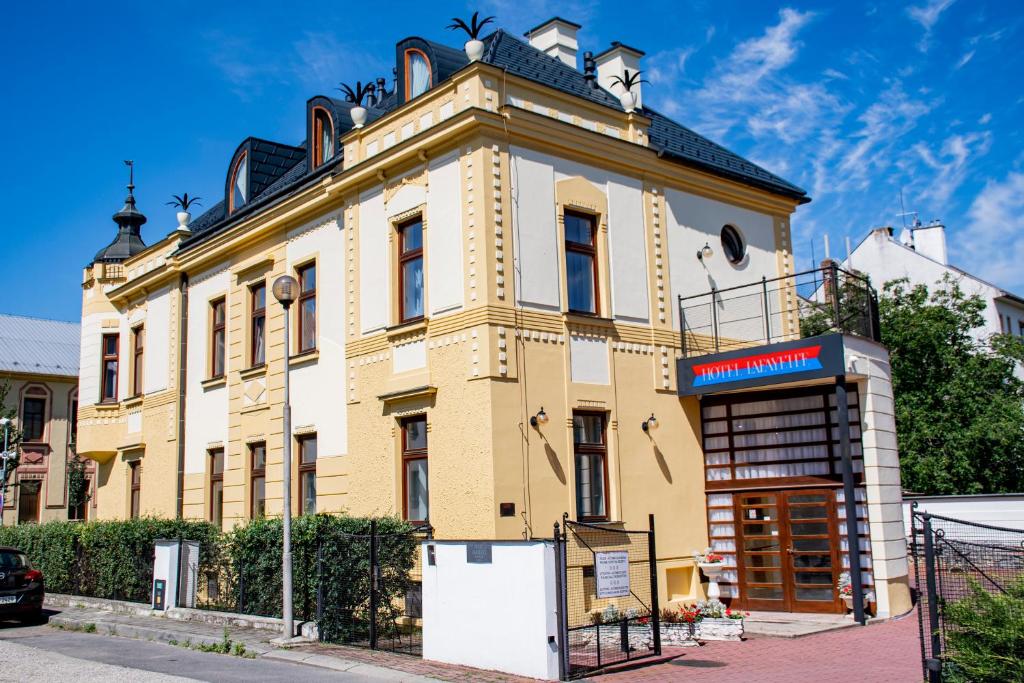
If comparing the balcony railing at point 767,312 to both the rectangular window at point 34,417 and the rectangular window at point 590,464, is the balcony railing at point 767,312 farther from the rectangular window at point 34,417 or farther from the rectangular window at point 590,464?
the rectangular window at point 34,417

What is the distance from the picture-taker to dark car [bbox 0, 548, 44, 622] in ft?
56.9

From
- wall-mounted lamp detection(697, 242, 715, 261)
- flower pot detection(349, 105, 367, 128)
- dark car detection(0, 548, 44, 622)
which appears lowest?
dark car detection(0, 548, 44, 622)

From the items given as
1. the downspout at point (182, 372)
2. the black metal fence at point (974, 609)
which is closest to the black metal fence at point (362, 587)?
the black metal fence at point (974, 609)

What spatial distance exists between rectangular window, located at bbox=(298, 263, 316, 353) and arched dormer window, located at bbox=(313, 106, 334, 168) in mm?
2538

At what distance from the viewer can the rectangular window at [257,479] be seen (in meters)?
20.2

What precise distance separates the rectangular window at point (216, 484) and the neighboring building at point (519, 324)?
0.52 meters

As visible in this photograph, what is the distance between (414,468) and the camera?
1584 cm

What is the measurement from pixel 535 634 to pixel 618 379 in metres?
6.06

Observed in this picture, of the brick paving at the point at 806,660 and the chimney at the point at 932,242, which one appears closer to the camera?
the brick paving at the point at 806,660

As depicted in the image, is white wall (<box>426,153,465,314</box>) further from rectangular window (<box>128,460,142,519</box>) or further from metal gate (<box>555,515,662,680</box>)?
rectangular window (<box>128,460,142,519</box>)

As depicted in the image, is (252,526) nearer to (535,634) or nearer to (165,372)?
(535,634)

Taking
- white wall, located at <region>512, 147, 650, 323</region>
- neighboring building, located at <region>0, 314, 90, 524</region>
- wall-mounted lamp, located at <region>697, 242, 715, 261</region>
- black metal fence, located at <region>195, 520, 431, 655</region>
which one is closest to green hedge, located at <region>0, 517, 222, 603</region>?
black metal fence, located at <region>195, 520, 431, 655</region>

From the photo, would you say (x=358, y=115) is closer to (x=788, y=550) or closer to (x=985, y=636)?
(x=788, y=550)

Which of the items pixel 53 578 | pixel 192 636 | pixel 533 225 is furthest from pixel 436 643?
pixel 53 578
